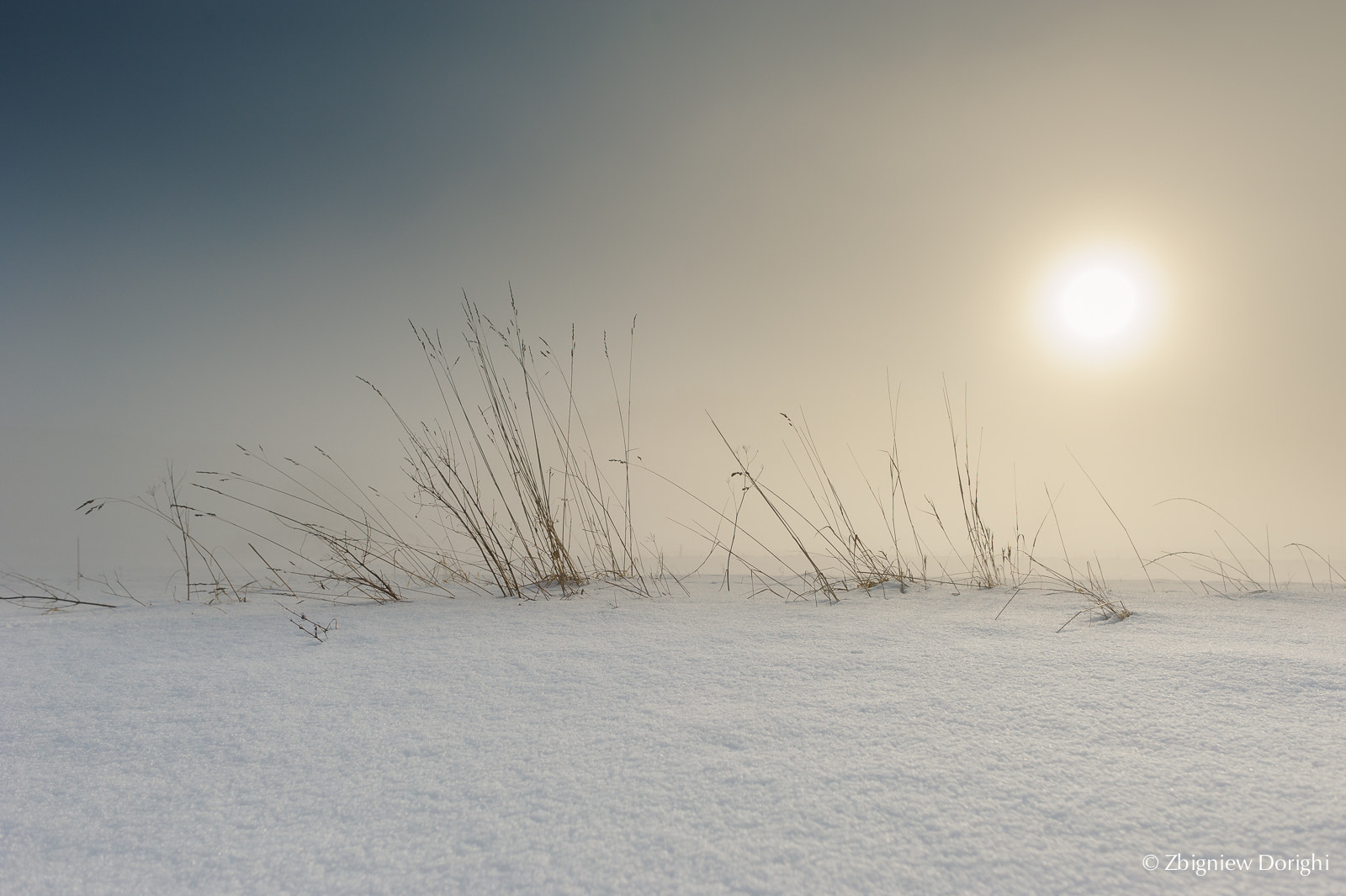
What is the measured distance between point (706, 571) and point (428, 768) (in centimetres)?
181

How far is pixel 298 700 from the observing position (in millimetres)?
1037

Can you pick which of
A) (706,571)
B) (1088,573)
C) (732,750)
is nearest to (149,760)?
(732,750)

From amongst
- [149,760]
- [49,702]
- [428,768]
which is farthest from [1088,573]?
[49,702]

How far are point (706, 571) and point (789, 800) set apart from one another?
1.88 m

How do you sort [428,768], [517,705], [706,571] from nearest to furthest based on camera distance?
[428,768] → [517,705] → [706,571]

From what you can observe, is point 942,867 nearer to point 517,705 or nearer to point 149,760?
point 517,705

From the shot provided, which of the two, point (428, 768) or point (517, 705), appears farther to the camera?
point (517, 705)

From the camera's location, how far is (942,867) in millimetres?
567

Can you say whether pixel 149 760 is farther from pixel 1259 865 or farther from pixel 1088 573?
pixel 1088 573

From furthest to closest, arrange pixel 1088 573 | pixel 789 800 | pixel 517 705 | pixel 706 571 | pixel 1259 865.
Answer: pixel 706 571 < pixel 1088 573 < pixel 517 705 < pixel 789 800 < pixel 1259 865

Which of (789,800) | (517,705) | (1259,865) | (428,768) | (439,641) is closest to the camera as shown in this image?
(1259,865)

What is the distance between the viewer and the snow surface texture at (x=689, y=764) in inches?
23.0

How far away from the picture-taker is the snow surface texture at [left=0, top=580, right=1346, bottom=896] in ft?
1.92

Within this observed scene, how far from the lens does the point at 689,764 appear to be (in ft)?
2.48
